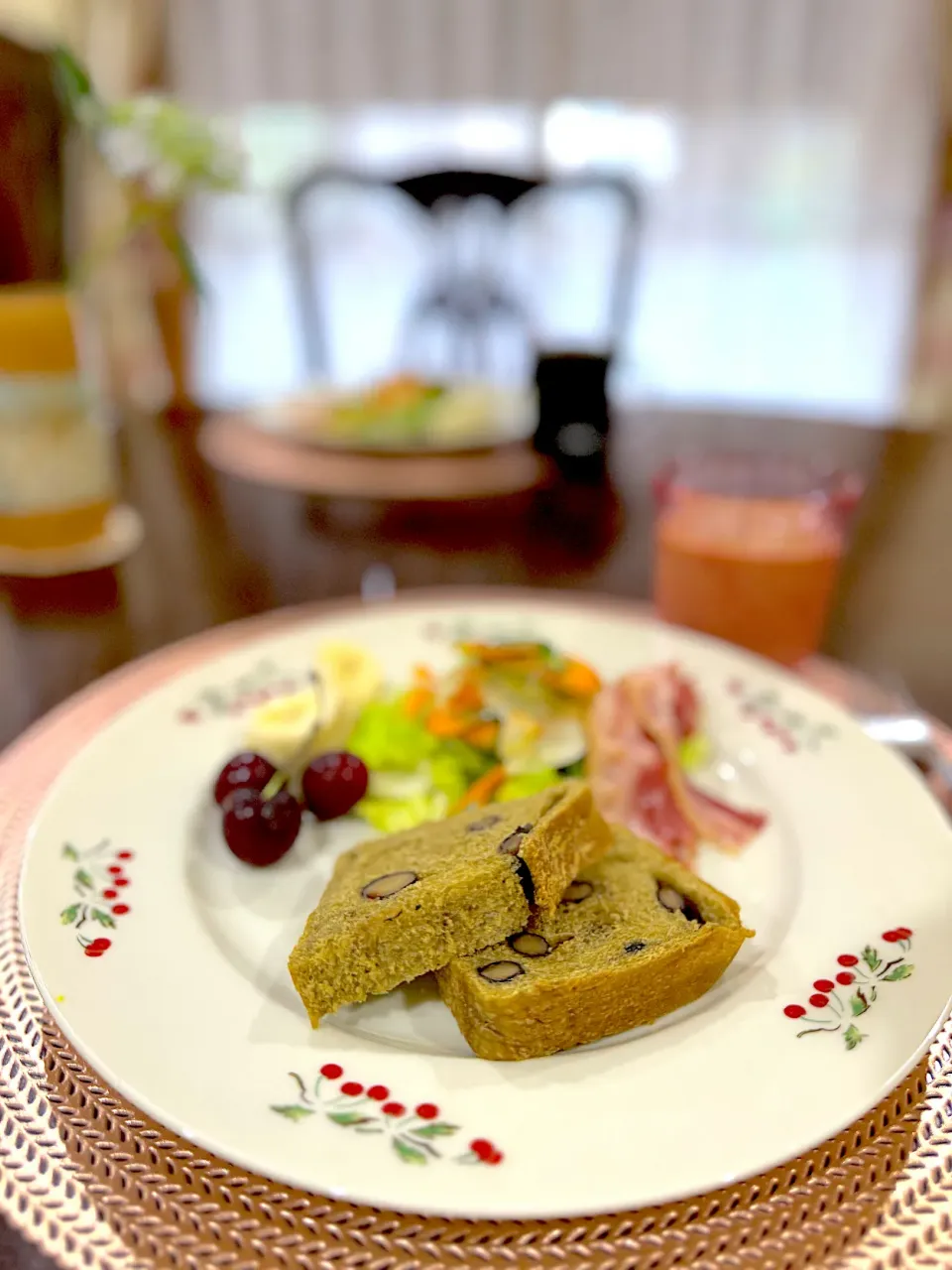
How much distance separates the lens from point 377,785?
0.99m

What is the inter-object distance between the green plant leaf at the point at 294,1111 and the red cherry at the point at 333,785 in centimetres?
37

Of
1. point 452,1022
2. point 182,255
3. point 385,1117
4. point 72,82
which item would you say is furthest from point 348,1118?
point 72,82

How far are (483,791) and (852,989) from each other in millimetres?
414

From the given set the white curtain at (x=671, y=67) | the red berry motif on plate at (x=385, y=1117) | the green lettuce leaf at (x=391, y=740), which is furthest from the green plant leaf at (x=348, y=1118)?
the white curtain at (x=671, y=67)

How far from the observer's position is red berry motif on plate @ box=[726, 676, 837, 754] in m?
1.01

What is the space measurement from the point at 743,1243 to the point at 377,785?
1.82 ft

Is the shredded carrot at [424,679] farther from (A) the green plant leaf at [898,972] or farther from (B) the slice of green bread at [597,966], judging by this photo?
(A) the green plant leaf at [898,972]

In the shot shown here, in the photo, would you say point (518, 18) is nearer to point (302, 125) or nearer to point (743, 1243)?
point (302, 125)

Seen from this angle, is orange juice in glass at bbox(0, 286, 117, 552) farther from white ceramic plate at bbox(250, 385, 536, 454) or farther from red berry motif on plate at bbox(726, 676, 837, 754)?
red berry motif on plate at bbox(726, 676, 837, 754)

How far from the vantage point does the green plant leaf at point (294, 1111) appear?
0.58 metres

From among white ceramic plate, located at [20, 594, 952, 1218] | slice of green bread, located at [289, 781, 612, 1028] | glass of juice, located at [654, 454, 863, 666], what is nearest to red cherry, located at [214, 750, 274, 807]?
white ceramic plate, located at [20, 594, 952, 1218]

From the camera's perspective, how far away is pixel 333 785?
0.93 m

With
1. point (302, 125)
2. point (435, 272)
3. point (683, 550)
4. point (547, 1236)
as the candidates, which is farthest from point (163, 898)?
point (302, 125)

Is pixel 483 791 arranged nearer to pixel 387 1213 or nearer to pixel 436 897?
pixel 436 897
